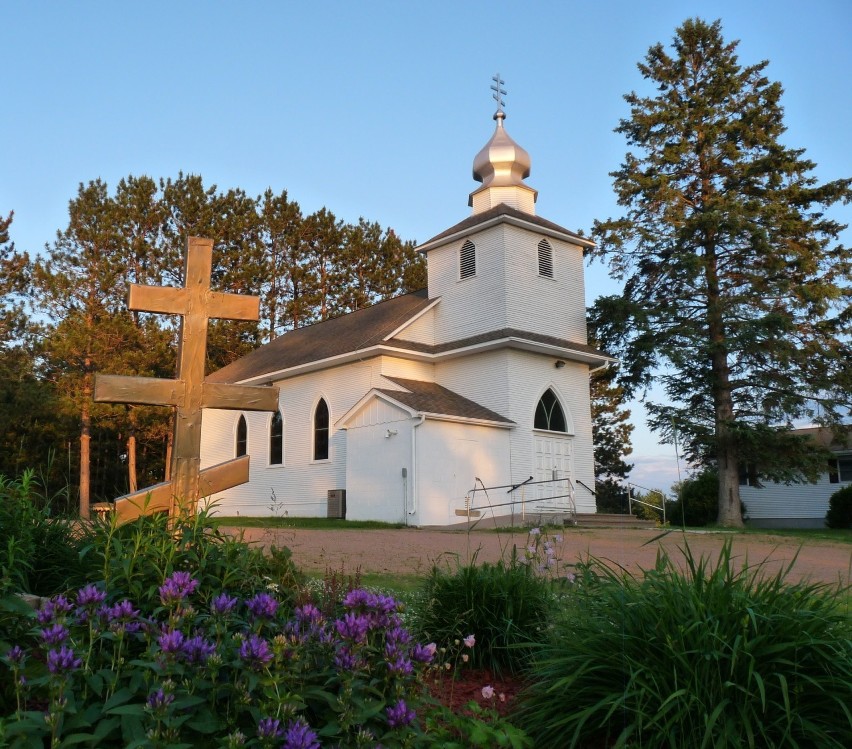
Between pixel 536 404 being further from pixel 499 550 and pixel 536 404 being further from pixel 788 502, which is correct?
pixel 788 502

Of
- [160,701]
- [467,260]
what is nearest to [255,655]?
[160,701]

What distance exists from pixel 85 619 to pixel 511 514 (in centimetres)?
2171

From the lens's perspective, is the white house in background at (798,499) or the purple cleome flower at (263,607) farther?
the white house in background at (798,499)

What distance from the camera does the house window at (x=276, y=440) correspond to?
30.8m

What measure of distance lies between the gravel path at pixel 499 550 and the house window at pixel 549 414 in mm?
7584

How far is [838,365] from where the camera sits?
2786cm

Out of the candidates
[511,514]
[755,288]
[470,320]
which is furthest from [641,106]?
[511,514]

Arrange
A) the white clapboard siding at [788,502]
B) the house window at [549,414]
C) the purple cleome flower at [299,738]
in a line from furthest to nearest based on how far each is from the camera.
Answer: the white clapboard siding at [788,502] → the house window at [549,414] → the purple cleome flower at [299,738]

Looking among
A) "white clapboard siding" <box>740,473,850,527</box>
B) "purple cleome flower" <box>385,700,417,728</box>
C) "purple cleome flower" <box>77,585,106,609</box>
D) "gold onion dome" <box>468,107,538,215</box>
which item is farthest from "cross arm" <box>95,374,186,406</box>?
"white clapboard siding" <box>740,473,850,527</box>

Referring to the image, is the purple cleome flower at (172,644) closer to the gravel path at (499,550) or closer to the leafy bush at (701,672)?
the leafy bush at (701,672)

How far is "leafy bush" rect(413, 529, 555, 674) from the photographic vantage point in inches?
195

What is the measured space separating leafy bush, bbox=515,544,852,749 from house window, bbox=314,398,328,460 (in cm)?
2496

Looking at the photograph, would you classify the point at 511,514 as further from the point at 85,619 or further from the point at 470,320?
the point at 85,619

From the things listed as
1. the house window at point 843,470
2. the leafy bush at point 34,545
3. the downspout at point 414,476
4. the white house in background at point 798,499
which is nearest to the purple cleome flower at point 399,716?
the leafy bush at point 34,545
